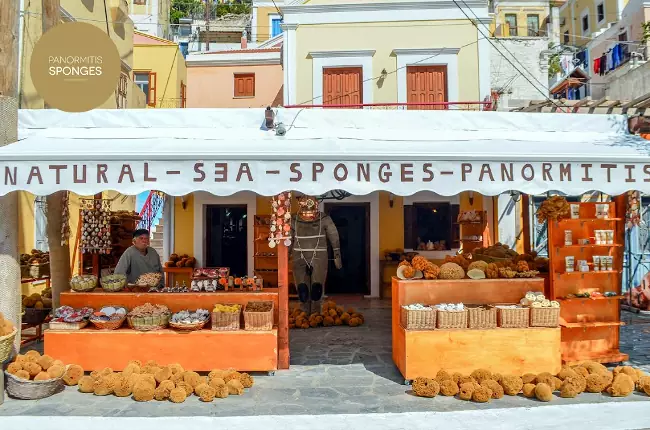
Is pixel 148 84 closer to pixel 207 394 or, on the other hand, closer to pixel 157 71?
pixel 157 71

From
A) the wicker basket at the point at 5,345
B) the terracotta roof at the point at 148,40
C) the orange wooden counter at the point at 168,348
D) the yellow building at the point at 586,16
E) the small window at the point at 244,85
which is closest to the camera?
the wicker basket at the point at 5,345

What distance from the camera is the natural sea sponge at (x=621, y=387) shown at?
18.3 feet

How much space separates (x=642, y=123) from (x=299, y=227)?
585 cm

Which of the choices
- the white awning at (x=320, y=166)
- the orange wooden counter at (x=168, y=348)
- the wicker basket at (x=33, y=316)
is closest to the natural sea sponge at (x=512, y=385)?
the white awning at (x=320, y=166)

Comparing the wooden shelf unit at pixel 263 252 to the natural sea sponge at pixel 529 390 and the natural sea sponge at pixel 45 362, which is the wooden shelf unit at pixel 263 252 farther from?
the natural sea sponge at pixel 529 390

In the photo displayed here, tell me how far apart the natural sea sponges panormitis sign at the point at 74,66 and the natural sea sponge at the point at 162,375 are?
3.96m

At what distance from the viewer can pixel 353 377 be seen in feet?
21.0

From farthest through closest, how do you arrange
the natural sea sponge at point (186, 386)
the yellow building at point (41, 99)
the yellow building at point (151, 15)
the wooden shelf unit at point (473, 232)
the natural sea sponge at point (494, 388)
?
the yellow building at point (151, 15)
the wooden shelf unit at point (473, 232)
the yellow building at point (41, 99)
the natural sea sponge at point (186, 386)
the natural sea sponge at point (494, 388)

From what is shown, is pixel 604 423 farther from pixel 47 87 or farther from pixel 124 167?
pixel 47 87

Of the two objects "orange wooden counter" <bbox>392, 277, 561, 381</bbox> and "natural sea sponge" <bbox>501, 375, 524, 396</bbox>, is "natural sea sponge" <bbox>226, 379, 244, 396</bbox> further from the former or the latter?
"natural sea sponge" <bbox>501, 375, 524, 396</bbox>

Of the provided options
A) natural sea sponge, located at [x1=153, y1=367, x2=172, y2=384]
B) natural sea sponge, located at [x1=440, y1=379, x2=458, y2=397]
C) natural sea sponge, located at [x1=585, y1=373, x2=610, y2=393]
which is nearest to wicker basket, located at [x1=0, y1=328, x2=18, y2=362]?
natural sea sponge, located at [x1=153, y1=367, x2=172, y2=384]

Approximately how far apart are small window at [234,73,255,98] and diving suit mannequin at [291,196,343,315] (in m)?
14.2

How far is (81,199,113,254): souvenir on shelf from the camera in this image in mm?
9430

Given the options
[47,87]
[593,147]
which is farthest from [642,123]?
[47,87]
